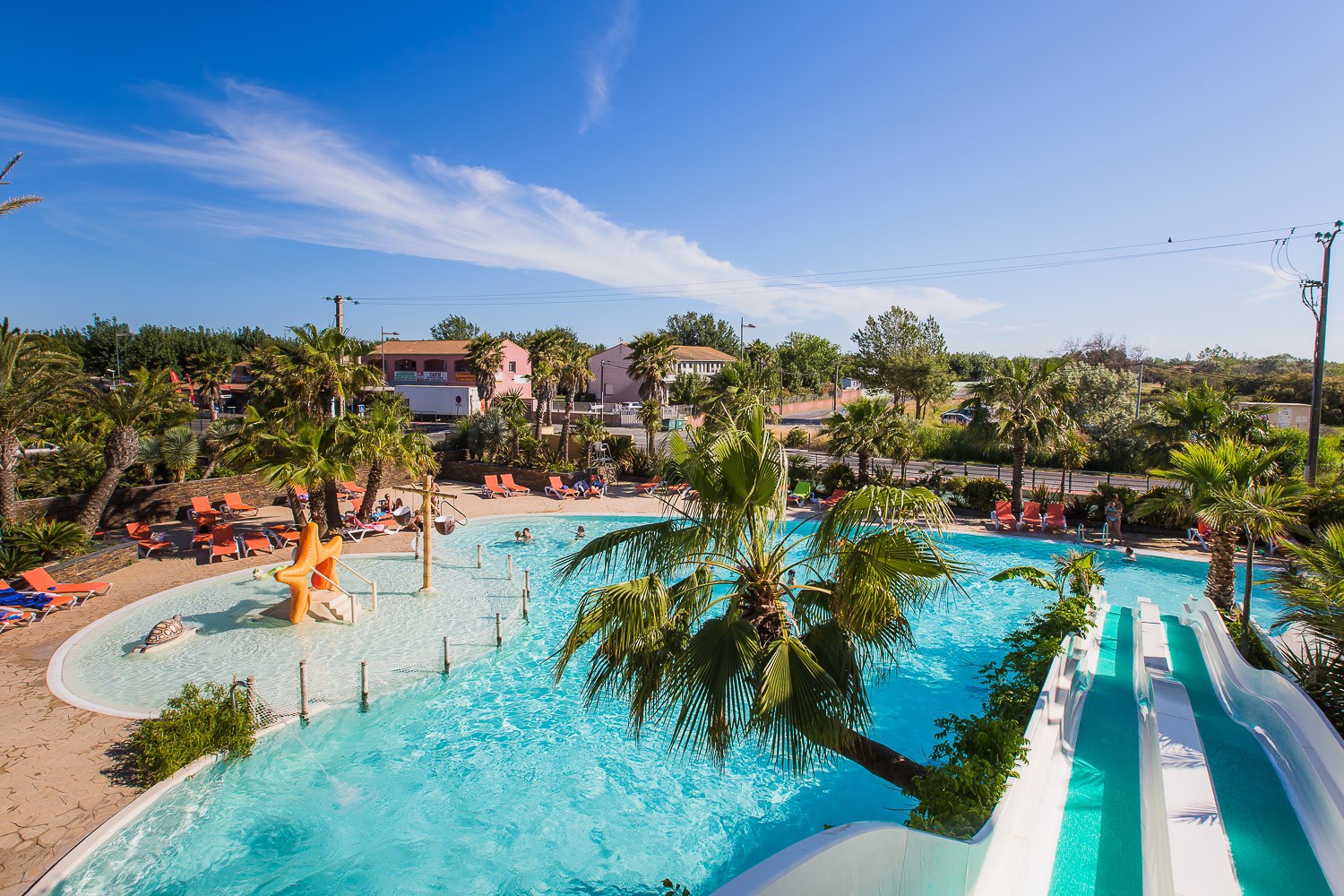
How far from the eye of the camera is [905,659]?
12.1m

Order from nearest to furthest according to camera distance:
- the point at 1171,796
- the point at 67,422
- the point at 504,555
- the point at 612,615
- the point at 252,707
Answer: the point at 612,615 → the point at 1171,796 → the point at 252,707 → the point at 504,555 → the point at 67,422

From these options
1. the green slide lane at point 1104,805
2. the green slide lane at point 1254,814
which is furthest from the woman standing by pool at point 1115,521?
the green slide lane at point 1254,814

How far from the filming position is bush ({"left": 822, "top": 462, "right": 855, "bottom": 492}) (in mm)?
23766

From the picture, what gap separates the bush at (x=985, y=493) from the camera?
2223cm

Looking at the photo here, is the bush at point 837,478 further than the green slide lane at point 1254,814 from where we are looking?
Yes

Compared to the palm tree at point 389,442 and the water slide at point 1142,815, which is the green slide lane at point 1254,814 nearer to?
the water slide at point 1142,815

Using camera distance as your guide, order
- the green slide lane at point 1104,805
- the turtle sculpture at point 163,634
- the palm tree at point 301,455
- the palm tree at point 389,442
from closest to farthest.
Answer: the green slide lane at point 1104,805, the turtle sculpture at point 163,634, the palm tree at point 301,455, the palm tree at point 389,442

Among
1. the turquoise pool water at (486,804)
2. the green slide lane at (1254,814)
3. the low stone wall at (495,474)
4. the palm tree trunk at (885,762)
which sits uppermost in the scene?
the low stone wall at (495,474)

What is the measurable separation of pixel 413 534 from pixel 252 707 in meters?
10.2

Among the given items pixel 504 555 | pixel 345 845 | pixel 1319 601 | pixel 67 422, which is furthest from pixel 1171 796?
pixel 67 422

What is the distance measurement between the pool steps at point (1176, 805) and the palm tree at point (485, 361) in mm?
34316

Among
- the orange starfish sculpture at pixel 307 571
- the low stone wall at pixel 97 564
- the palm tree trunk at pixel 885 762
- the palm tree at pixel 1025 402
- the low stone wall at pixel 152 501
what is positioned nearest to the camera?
the palm tree trunk at pixel 885 762

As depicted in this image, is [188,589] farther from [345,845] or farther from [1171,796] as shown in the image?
[1171,796]

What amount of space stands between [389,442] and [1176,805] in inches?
642
